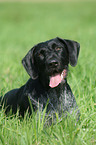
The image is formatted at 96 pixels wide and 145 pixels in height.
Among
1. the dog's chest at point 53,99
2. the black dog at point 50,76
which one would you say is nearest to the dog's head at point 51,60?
the black dog at point 50,76

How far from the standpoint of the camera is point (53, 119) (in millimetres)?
3611

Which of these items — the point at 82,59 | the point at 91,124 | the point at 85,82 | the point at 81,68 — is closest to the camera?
the point at 91,124

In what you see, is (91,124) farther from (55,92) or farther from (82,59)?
(82,59)

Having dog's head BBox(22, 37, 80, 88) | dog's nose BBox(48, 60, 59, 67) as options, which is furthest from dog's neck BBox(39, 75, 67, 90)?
dog's nose BBox(48, 60, 59, 67)

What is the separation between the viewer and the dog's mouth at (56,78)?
3696 millimetres

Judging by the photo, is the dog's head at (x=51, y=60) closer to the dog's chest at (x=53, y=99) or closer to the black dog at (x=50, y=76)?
the black dog at (x=50, y=76)

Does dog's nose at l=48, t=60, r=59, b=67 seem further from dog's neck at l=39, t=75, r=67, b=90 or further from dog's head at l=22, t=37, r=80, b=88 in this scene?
dog's neck at l=39, t=75, r=67, b=90

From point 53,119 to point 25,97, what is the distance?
0.54m

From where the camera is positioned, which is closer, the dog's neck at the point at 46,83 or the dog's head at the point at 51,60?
the dog's head at the point at 51,60

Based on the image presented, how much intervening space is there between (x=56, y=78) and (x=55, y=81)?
0.17 feet

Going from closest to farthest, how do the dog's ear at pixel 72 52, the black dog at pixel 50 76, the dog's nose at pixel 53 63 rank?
the dog's nose at pixel 53 63 < the black dog at pixel 50 76 < the dog's ear at pixel 72 52

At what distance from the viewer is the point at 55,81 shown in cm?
372

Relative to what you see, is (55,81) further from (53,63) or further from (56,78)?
(53,63)

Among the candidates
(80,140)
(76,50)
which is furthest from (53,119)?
(76,50)
